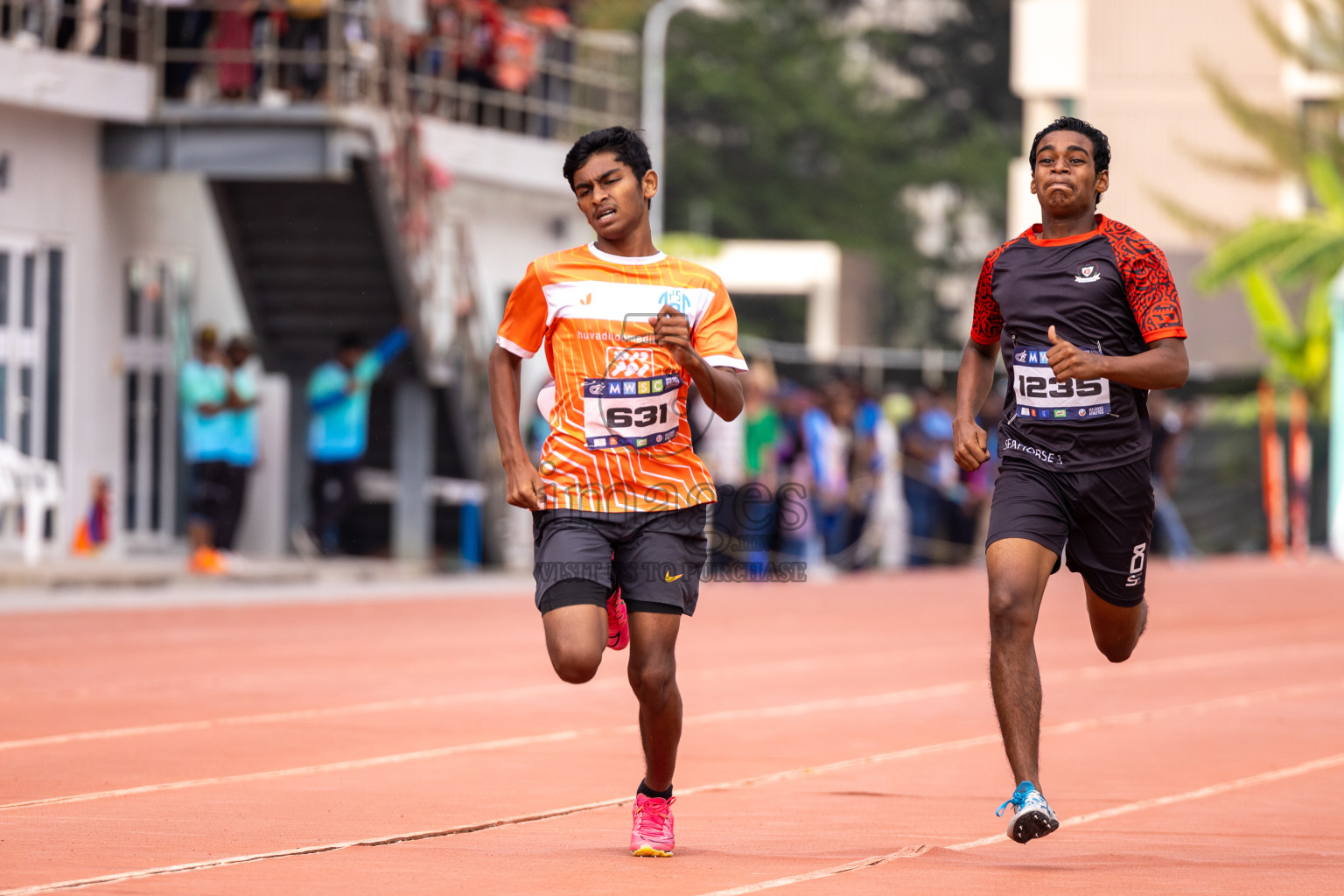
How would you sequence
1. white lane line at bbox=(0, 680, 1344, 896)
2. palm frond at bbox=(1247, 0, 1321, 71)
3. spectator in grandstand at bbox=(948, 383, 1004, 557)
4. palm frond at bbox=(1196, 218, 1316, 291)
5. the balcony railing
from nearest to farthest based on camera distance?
1. white lane line at bbox=(0, 680, 1344, 896)
2. the balcony railing
3. spectator in grandstand at bbox=(948, 383, 1004, 557)
4. palm frond at bbox=(1196, 218, 1316, 291)
5. palm frond at bbox=(1247, 0, 1321, 71)

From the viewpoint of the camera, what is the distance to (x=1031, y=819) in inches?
264

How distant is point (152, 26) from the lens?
76.2 feet

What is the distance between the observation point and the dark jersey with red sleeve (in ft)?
23.9

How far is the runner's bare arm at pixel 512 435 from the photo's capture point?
273 inches

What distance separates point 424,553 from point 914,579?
5.20 metres

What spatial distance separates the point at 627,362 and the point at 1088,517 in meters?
1.54

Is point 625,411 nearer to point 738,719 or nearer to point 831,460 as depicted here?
point 738,719

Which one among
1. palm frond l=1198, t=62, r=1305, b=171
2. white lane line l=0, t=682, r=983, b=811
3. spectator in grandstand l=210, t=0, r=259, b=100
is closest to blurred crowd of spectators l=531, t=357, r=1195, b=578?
spectator in grandstand l=210, t=0, r=259, b=100

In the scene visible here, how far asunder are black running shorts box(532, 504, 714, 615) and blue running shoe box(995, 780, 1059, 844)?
110 centimetres

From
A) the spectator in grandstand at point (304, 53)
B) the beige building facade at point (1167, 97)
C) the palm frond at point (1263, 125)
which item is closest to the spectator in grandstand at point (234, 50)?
the spectator in grandstand at point (304, 53)

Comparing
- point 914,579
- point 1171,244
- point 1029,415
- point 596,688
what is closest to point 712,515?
point 914,579

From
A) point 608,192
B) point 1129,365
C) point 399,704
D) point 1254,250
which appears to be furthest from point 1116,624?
point 1254,250

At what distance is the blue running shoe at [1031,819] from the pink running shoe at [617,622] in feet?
4.06

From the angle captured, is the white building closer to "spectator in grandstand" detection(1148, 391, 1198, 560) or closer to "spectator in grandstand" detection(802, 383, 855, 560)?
"spectator in grandstand" detection(802, 383, 855, 560)
